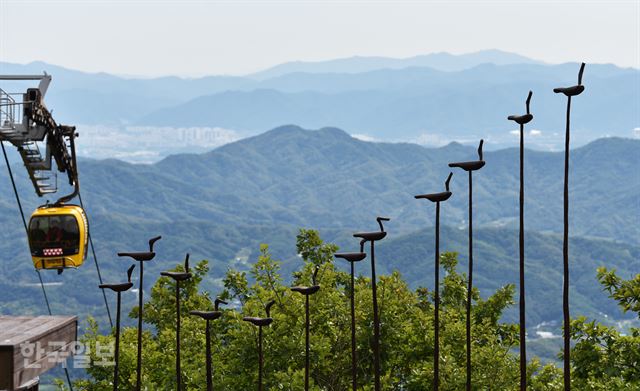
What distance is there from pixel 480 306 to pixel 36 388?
26.5 metres

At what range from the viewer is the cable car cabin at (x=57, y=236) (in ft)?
97.7

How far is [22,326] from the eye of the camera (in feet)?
23.5

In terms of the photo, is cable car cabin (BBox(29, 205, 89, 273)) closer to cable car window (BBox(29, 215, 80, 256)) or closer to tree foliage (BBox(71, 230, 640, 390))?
cable car window (BBox(29, 215, 80, 256))

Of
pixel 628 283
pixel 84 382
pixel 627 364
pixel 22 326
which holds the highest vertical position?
pixel 22 326

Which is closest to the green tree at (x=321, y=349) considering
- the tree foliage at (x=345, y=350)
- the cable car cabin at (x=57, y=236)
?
the tree foliage at (x=345, y=350)

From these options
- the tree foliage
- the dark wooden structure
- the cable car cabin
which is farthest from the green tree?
the dark wooden structure

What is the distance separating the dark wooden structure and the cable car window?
2262 centimetres

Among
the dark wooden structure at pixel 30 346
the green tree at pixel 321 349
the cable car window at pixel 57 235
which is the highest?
the dark wooden structure at pixel 30 346

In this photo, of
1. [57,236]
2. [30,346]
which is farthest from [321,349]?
[57,236]

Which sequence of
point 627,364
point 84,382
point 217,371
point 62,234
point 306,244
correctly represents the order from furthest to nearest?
point 306,244
point 62,234
point 84,382
point 217,371
point 627,364

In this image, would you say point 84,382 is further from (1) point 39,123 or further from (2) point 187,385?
(1) point 39,123

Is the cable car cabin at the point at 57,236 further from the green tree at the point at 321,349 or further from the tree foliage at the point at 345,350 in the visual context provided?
the tree foliage at the point at 345,350

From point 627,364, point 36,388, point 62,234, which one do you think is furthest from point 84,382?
point 36,388

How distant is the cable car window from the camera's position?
29766 millimetres
